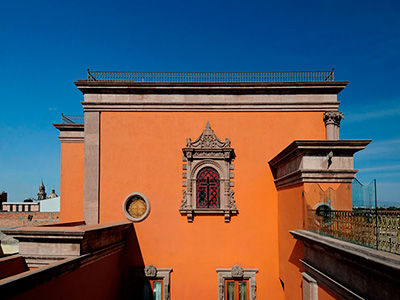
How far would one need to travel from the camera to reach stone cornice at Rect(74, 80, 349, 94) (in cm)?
1003

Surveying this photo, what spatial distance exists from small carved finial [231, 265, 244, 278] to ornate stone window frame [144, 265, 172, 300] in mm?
2174

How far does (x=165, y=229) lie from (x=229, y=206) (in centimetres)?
241

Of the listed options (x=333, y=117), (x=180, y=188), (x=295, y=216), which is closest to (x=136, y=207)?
(x=180, y=188)

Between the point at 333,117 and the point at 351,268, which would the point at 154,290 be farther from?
the point at 333,117

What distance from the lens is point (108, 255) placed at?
26.5 feet

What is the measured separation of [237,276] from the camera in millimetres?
9281

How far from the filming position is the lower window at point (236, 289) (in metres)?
9.36

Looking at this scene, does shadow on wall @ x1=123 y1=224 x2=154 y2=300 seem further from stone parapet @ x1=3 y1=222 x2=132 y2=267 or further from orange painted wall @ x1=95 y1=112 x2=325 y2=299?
stone parapet @ x1=3 y1=222 x2=132 y2=267

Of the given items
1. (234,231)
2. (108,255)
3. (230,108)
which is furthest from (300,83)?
(108,255)

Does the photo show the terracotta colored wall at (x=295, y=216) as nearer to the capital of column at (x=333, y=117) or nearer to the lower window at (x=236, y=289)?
the lower window at (x=236, y=289)

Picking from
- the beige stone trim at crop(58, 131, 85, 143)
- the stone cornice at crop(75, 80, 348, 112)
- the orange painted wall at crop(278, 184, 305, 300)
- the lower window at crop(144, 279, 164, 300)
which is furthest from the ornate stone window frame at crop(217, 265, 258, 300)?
the beige stone trim at crop(58, 131, 85, 143)

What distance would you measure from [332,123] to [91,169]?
8.86m

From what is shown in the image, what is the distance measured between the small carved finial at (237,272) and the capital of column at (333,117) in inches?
236

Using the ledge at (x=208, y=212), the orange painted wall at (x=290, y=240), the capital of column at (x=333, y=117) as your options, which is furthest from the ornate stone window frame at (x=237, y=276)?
the capital of column at (x=333, y=117)
